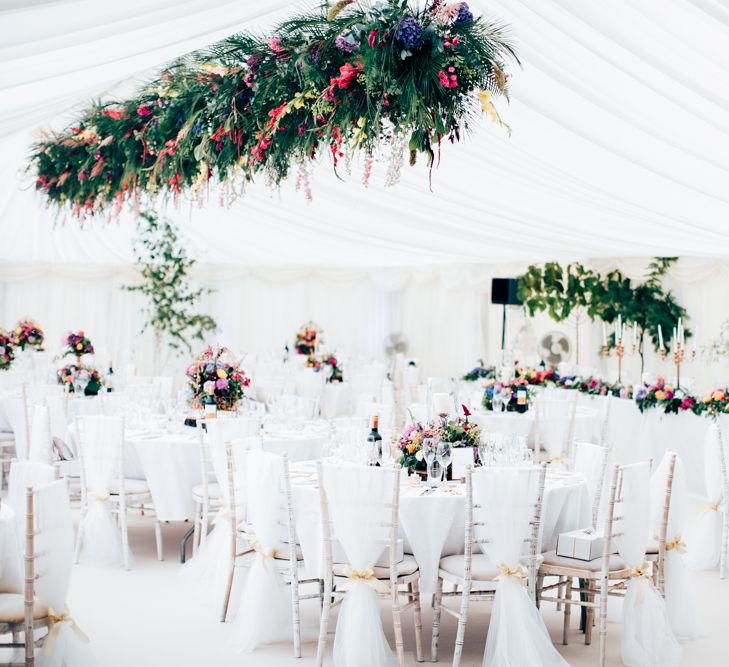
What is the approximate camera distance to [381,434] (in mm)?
6234

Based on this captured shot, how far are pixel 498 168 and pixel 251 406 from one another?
2.81 metres

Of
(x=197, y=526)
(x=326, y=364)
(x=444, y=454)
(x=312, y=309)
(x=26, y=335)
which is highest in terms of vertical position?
(x=312, y=309)

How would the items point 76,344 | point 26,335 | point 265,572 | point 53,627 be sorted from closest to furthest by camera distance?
point 53,627 → point 265,572 → point 76,344 → point 26,335

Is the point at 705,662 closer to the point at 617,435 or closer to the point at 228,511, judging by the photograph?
the point at 228,511

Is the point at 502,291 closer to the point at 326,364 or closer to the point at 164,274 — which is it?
the point at 326,364

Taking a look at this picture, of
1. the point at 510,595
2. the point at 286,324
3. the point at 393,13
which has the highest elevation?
the point at 393,13

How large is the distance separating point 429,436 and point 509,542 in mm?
940

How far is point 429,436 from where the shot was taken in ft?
17.5

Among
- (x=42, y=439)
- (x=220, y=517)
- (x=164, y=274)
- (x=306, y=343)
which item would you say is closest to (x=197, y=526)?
(x=220, y=517)

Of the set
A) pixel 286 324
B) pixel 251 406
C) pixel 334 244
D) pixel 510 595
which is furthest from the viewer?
pixel 286 324

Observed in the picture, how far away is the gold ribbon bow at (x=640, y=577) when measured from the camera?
4.79 meters

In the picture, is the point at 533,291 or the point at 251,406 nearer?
the point at 251,406

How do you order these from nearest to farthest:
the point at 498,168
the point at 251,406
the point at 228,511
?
the point at 228,511 < the point at 498,168 < the point at 251,406

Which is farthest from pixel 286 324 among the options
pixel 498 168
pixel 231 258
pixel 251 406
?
pixel 498 168
